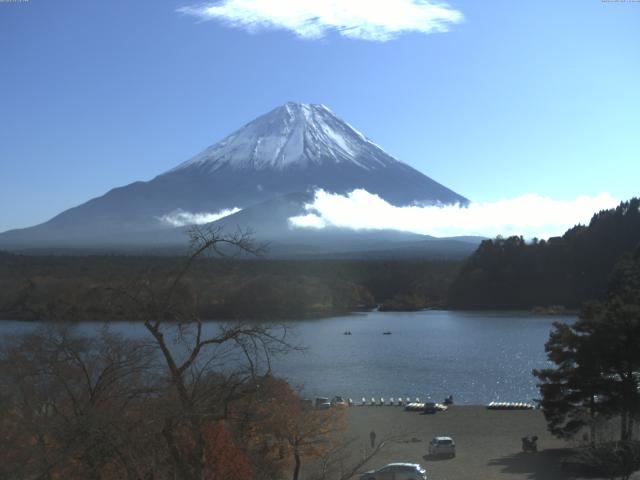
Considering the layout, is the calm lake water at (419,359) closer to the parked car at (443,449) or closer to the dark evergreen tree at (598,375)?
the parked car at (443,449)

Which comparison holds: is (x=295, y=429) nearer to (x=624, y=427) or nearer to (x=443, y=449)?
(x=443, y=449)

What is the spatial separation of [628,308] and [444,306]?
42881 millimetres

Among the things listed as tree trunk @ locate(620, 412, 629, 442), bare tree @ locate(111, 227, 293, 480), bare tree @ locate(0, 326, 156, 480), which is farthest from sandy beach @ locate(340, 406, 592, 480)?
bare tree @ locate(111, 227, 293, 480)

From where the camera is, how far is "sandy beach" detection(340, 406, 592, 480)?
9.80m

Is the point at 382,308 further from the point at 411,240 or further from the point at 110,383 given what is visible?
the point at 411,240

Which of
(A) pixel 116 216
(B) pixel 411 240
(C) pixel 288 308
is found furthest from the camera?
(B) pixel 411 240

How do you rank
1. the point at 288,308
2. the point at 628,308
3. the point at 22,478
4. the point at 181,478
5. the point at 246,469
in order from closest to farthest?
the point at 181,478 < the point at 22,478 < the point at 246,469 < the point at 628,308 < the point at 288,308

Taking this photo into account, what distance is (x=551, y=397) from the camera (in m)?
10.6

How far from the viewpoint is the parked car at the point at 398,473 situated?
344 inches

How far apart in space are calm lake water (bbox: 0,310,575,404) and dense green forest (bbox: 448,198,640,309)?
755cm

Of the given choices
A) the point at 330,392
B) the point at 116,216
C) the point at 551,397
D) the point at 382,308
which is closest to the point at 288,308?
the point at 382,308

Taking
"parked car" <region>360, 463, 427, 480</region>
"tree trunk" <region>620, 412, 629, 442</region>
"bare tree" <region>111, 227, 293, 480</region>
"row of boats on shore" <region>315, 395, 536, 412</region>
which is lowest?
"row of boats on shore" <region>315, 395, 536, 412</region>

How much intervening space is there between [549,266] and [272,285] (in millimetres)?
18820

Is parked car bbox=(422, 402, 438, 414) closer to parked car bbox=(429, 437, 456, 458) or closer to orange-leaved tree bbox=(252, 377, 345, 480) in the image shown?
parked car bbox=(429, 437, 456, 458)
